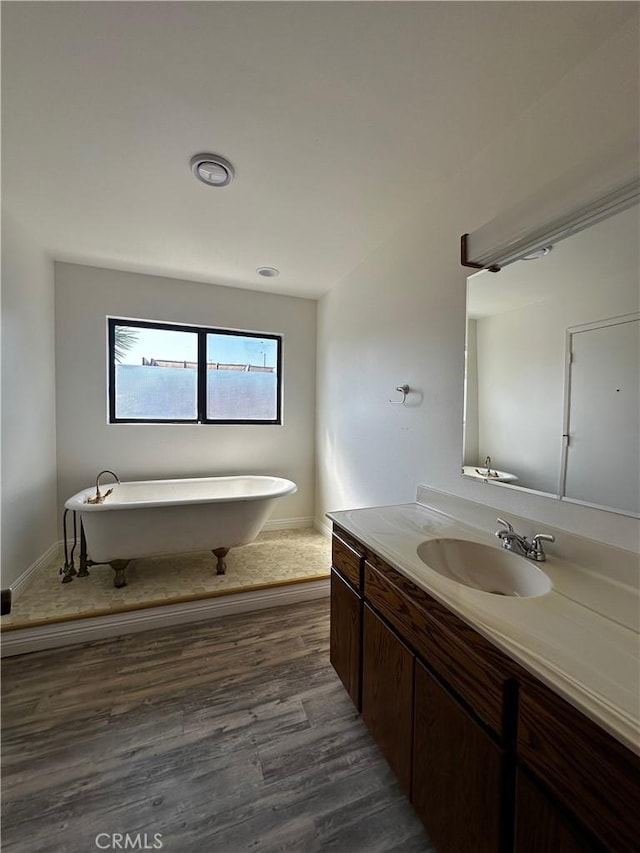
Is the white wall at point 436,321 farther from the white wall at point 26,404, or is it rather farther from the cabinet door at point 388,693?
the white wall at point 26,404

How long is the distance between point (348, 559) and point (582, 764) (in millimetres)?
934

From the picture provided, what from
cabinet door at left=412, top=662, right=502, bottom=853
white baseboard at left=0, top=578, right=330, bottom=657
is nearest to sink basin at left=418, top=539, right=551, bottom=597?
cabinet door at left=412, top=662, right=502, bottom=853

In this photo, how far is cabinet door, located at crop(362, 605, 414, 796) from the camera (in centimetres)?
106

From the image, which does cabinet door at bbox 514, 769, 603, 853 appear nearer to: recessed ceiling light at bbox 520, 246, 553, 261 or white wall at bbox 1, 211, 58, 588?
recessed ceiling light at bbox 520, 246, 553, 261

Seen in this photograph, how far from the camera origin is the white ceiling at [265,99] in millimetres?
1044

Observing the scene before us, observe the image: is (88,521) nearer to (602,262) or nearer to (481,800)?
(481,800)

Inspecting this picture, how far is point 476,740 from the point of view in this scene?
2.60 ft

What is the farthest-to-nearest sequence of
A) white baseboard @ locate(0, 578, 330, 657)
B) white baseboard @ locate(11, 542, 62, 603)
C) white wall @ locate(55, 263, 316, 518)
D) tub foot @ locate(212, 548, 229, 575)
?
1. white wall @ locate(55, 263, 316, 518)
2. tub foot @ locate(212, 548, 229, 575)
3. white baseboard @ locate(11, 542, 62, 603)
4. white baseboard @ locate(0, 578, 330, 657)

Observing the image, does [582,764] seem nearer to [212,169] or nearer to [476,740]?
[476,740]

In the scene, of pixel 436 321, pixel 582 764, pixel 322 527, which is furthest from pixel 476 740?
pixel 322 527

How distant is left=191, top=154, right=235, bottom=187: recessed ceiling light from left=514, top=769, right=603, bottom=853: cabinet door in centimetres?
244

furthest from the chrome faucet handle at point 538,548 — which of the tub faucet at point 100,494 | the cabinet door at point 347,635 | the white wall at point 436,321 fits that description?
the tub faucet at point 100,494

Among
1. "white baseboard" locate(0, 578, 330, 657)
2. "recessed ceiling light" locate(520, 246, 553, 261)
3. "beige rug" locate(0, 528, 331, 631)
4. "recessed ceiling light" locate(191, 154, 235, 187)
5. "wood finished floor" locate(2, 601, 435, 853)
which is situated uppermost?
"recessed ceiling light" locate(191, 154, 235, 187)

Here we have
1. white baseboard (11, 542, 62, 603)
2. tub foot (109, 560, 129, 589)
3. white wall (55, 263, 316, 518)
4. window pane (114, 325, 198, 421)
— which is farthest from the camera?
window pane (114, 325, 198, 421)
